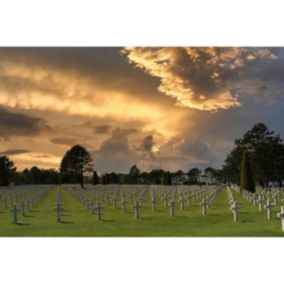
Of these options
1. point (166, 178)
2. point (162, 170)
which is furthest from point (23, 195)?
point (162, 170)

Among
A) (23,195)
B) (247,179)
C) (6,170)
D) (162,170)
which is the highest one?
(6,170)

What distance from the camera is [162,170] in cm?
2044

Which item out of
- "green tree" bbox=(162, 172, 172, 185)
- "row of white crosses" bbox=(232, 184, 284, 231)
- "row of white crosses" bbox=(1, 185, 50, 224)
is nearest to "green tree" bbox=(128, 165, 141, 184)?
"green tree" bbox=(162, 172, 172, 185)

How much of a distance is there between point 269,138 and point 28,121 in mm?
8804

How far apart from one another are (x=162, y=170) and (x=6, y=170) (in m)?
5.68

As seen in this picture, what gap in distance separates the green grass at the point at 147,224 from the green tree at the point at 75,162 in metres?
1.63

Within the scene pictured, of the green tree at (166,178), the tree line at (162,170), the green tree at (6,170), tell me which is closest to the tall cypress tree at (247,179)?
the tree line at (162,170)

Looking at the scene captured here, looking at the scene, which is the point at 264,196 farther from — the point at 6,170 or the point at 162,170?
the point at 6,170

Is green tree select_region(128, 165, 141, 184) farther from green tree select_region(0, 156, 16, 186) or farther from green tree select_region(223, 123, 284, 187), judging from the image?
green tree select_region(0, 156, 16, 186)

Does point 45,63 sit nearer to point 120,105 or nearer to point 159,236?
point 120,105

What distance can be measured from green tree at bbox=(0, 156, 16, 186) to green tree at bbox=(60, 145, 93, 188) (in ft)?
5.90
